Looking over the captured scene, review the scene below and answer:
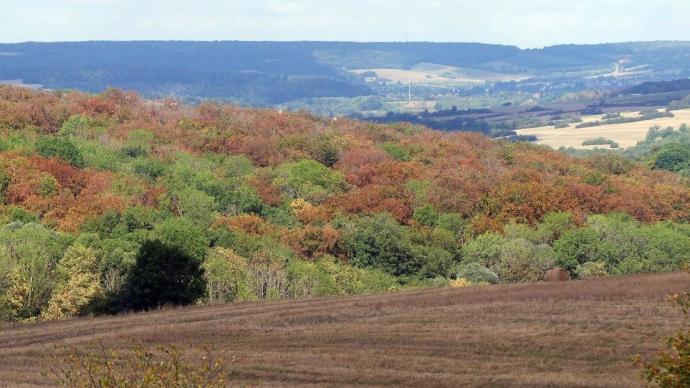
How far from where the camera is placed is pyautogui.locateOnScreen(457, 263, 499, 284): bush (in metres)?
76.4

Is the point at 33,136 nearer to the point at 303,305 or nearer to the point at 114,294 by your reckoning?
the point at 114,294

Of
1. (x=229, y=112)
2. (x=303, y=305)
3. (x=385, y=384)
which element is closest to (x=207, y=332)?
(x=303, y=305)

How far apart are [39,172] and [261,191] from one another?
66.6 feet

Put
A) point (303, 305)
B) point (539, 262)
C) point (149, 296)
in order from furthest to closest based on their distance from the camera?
1. point (539, 262)
2. point (149, 296)
3. point (303, 305)

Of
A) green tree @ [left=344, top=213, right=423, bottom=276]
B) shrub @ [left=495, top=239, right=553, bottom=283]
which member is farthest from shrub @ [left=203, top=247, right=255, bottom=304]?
shrub @ [left=495, top=239, right=553, bottom=283]

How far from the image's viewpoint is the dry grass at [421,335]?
3397 cm

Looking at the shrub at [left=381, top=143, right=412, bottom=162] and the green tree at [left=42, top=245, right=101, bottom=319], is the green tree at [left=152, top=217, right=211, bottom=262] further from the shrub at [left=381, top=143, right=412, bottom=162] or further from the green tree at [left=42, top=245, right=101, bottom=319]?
the shrub at [left=381, top=143, right=412, bottom=162]

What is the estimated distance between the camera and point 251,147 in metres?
134

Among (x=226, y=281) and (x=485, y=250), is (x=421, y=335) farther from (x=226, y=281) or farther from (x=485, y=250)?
(x=485, y=250)

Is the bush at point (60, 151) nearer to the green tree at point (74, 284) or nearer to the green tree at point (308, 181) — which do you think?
the green tree at point (308, 181)

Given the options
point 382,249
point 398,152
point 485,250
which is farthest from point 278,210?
point 398,152

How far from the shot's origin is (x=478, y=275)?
254 feet

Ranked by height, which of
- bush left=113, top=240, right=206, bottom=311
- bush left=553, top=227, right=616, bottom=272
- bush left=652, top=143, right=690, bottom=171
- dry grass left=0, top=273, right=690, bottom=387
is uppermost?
dry grass left=0, top=273, right=690, bottom=387

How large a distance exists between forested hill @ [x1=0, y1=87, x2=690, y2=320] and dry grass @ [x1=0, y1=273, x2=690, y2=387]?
38.8 ft
